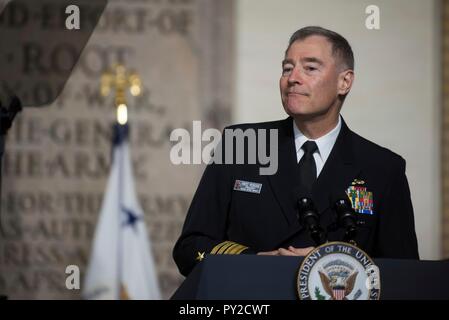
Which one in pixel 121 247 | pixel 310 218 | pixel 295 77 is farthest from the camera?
pixel 121 247

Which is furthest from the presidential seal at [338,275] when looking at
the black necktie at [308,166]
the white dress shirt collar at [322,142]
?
the white dress shirt collar at [322,142]

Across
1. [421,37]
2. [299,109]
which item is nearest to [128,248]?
[421,37]

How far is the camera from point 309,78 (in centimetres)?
360

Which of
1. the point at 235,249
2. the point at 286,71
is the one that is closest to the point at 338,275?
the point at 235,249

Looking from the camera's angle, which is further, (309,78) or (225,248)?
(309,78)

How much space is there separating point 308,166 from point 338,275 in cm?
83

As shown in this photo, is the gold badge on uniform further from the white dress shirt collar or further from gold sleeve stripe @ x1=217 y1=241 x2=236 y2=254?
gold sleeve stripe @ x1=217 y1=241 x2=236 y2=254

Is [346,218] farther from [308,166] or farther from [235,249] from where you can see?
[308,166]

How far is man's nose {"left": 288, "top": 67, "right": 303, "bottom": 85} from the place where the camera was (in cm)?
356

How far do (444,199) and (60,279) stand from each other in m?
3.98

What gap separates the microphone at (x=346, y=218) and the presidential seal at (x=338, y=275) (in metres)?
0.29
